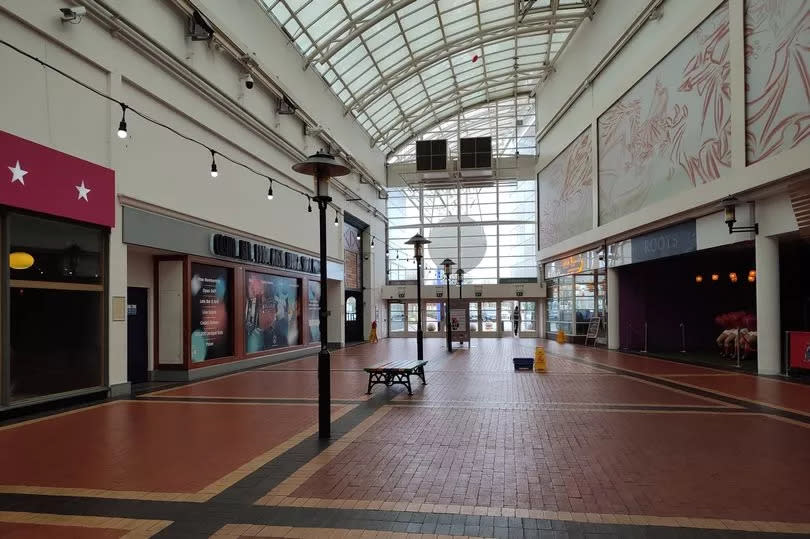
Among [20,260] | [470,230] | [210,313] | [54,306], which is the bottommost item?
[210,313]

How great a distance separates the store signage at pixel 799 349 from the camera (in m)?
11.5

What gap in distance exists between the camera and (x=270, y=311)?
17438mm

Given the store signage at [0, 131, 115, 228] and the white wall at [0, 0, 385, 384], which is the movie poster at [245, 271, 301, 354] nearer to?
the white wall at [0, 0, 385, 384]

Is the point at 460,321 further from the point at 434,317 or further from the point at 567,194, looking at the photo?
the point at 434,317

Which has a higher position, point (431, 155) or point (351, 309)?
point (431, 155)

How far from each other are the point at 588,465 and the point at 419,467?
1.70 meters

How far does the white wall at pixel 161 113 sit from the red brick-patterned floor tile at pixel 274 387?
1585 mm

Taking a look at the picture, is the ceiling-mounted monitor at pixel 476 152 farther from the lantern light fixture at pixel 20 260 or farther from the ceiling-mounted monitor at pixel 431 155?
the lantern light fixture at pixel 20 260

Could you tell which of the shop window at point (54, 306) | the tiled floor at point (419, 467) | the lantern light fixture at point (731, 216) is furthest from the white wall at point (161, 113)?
the lantern light fixture at point (731, 216)

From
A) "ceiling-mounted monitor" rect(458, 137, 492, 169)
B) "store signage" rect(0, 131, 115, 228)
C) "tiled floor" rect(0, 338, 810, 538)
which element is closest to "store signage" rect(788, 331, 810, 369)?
"tiled floor" rect(0, 338, 810, 538)

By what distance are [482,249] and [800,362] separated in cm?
2362

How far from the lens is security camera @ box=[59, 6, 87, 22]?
8852 millimetres

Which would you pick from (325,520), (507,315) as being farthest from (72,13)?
(507,315)

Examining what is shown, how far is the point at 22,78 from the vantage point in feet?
27.2
